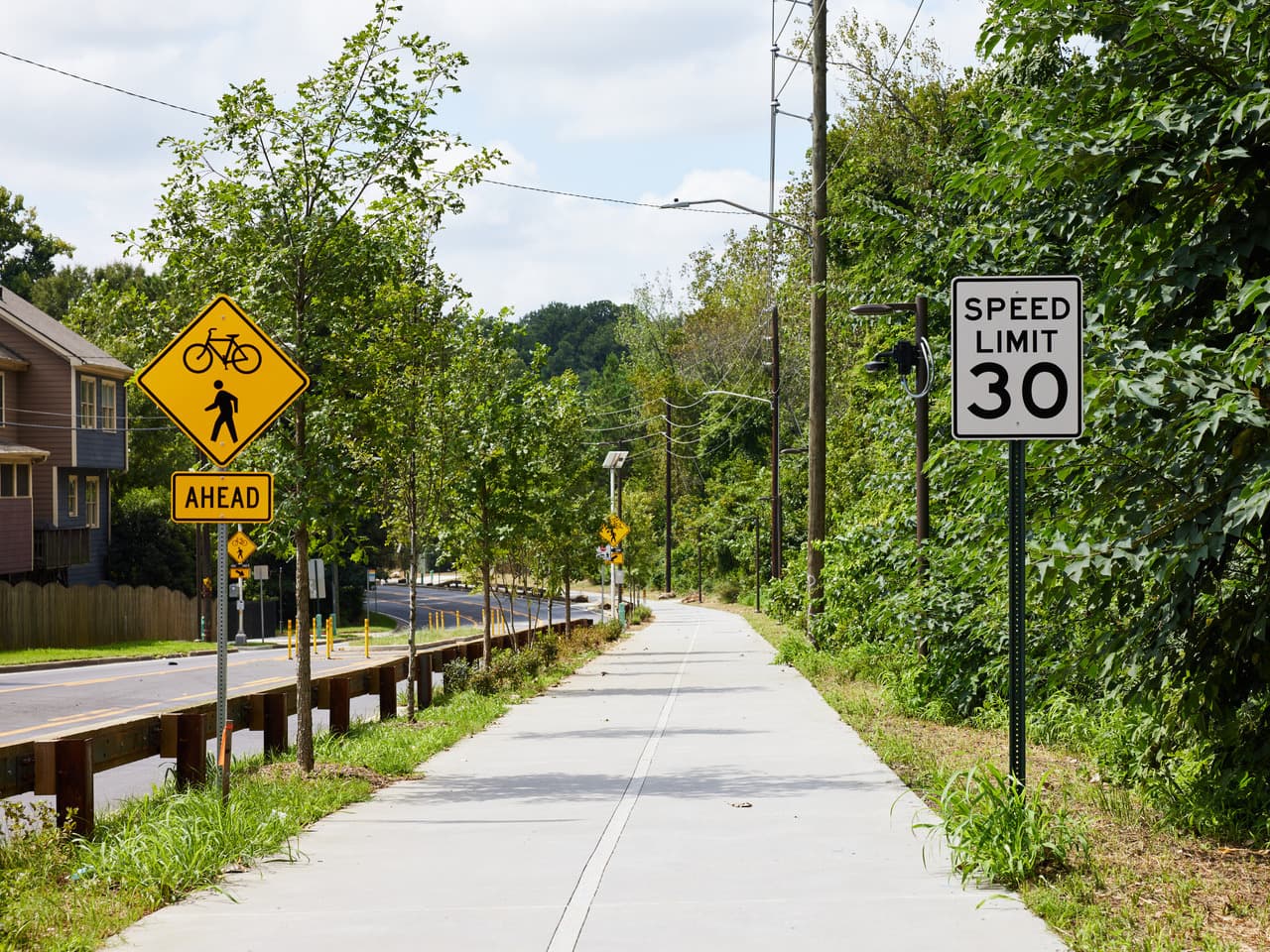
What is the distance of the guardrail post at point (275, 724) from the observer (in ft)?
44.8

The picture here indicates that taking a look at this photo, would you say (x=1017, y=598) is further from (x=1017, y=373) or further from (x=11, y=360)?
(x=11, y=360)

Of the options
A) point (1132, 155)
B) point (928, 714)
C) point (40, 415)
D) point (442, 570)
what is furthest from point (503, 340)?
point (442, 570)

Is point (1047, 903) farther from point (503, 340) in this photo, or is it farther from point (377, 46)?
point (503, 340)

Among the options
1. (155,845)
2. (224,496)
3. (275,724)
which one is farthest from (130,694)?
(155,845)

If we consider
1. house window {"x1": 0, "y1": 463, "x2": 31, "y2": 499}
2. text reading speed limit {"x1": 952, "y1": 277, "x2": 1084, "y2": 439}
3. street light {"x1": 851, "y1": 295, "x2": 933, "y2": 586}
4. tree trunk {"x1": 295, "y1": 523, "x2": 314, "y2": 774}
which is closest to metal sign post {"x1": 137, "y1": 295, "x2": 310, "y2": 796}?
tree trunk {"x1": 295, "y1": 523, "x2": 314, "y2": 774}

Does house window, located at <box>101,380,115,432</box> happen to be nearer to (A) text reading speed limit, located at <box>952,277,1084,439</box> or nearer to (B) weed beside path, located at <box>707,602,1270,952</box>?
(B) weed beside path, located at <box>707,602,1270,952</box>

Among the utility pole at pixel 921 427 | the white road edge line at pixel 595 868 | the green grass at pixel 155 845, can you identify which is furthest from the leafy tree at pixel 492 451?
the green grass at pixel 155 845

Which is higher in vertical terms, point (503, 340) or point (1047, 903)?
point (503, 340)

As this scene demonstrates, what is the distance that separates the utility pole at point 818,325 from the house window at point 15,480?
82.8ft

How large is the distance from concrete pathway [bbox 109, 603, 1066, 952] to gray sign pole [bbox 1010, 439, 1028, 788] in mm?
826

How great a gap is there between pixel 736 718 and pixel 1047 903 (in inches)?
445

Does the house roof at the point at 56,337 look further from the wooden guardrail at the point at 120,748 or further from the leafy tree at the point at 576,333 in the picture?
the leafy tree at the point at 576,333

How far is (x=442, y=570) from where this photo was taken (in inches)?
5384

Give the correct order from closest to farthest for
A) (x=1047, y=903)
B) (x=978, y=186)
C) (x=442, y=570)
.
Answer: (x=1047, y=903)
(x=978, y=186)
(x=442, y=570)
